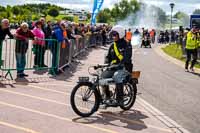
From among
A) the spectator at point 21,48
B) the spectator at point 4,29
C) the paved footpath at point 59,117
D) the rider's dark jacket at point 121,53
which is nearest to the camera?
the paved footpath at point 59,117

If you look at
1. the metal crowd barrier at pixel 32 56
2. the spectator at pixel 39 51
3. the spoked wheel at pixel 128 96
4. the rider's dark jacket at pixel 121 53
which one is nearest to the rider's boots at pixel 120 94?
the spoked wheel at pixel 128 96

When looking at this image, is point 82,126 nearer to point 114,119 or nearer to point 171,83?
point 114,119

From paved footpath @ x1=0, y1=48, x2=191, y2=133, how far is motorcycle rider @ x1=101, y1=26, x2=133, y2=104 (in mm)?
517

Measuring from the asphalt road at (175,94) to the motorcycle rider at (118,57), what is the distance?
4.59ft

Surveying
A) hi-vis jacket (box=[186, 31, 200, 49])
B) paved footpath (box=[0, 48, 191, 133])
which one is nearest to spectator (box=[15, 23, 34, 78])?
paved footpath (box=[0, 48, 191, 133])

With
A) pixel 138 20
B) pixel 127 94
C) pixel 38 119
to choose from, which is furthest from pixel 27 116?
pixel 138 20

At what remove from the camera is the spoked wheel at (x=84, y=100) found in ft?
29.7

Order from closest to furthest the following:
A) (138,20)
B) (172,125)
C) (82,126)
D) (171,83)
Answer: (82,126)
(172,125)
(171,83)
(138,20)

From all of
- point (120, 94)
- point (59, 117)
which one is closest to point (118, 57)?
point (120, 94)

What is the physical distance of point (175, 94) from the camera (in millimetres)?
13234

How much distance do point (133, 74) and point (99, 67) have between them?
3.74 feet

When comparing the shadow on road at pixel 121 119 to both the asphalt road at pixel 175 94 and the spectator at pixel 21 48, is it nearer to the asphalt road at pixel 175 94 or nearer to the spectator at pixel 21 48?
the asphalt road at pixel 175 94

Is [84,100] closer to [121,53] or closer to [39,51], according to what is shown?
[121,53]

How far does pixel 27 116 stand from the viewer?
8.91 meters
